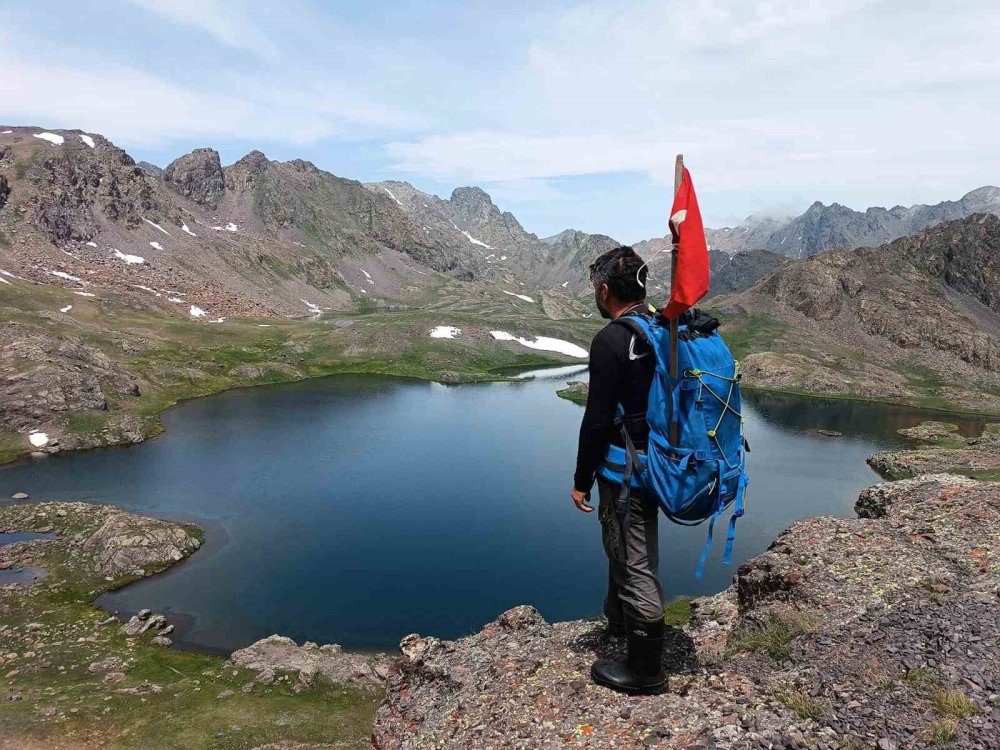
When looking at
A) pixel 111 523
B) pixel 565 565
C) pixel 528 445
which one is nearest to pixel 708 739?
pixel 565 565

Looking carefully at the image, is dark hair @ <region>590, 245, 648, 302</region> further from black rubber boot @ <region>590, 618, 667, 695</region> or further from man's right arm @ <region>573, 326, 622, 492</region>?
black rubber boot @ <region>590, 618, 667, 695</region>

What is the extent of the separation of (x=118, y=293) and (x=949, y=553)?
198948 mm

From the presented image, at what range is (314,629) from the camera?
142ft

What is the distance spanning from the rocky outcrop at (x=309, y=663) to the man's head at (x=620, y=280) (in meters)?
33.0

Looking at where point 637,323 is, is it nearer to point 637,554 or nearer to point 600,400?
point 600,400

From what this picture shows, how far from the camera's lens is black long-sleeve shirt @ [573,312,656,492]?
887cm

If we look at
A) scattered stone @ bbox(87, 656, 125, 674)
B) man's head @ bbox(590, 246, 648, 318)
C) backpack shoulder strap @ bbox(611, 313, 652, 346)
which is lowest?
scattered stone @ bbox(87, 656, 125, 674)

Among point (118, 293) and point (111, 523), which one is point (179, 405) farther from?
point (118, 293)

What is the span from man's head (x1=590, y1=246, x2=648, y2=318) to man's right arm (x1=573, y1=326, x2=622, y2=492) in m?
0.80

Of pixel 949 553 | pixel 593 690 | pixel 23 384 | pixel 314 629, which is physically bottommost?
pixel 314 629

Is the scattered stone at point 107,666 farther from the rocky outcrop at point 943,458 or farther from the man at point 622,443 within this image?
the rocky outcrop at point 943,458

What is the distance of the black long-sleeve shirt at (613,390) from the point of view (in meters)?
8.87

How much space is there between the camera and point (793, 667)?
396 inches

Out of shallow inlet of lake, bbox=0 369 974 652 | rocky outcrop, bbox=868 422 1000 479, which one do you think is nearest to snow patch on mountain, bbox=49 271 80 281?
shallow inlet of lake, bbox=0 369 974 652
